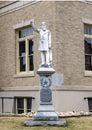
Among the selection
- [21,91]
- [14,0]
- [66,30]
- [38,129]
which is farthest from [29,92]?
[38,129]

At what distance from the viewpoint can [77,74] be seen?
1784 centimetres

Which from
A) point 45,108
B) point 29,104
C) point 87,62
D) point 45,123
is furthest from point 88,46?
point 45,123

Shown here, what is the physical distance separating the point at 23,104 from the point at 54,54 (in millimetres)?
3198

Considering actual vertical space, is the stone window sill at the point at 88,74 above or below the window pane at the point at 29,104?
above

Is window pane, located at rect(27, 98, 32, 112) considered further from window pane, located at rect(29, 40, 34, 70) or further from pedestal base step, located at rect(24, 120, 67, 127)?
pedestal base step, located at rect(24, 120, 67, 127)

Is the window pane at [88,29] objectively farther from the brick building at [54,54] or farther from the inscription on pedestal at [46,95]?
the inscription on pedestal at [46,95]

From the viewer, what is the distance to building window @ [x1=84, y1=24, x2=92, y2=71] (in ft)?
61.6

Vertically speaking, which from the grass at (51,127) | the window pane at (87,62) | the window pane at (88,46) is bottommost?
the grass at (51,127)

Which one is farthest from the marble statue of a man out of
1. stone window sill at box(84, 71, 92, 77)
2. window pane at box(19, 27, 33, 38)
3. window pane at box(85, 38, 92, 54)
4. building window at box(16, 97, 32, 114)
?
window pane at box(19, 27, 33, 38)

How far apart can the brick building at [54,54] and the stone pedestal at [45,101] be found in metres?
3.68

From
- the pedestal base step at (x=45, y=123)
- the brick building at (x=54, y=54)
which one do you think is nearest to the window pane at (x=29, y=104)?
the brick building at (x=54, y=54)

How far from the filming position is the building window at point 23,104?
61.4 feet

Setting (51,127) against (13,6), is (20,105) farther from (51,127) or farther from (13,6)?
(51,127)

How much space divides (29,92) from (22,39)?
278 centimetres
